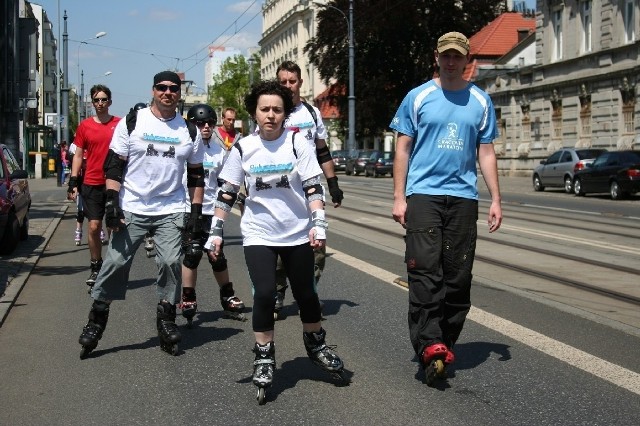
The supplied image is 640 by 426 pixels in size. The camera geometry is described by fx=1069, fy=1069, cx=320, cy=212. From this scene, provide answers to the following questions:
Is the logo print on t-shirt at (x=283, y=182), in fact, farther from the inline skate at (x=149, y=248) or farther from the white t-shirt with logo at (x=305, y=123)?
the inline skate at (x=149, y=248)

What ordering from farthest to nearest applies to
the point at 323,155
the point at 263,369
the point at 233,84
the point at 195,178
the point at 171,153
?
the point at 233,84 < the point at 323,155 < the point at 195,178 < the point at 171,153 < the point at 263,369

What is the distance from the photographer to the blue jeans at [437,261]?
5.92m

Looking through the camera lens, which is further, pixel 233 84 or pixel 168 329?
pixel 233 84

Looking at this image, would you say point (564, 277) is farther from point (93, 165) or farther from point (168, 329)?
point (168, 329)

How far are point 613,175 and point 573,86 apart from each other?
50.4 ft

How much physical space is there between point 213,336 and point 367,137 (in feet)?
168

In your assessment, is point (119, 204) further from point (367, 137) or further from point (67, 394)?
point (367, 137)

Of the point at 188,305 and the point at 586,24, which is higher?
the point at 586,24

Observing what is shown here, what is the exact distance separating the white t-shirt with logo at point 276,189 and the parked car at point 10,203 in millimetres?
8029

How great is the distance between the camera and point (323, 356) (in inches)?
233

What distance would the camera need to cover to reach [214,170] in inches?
370

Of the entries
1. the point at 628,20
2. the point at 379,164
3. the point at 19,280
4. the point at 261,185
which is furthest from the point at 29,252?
the point at 379,164

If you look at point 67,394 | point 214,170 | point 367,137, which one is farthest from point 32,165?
point 67,394

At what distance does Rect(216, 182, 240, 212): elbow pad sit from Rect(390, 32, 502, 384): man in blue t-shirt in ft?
3.05
